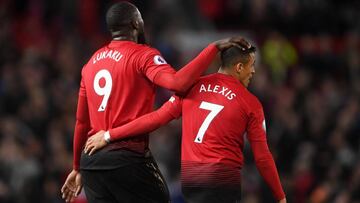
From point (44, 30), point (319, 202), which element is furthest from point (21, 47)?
point (319, 202)

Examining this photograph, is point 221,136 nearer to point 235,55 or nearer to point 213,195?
point 213,195

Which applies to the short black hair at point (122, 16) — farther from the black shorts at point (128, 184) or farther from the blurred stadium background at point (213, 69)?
the blurred stadium background at point (213, 69)

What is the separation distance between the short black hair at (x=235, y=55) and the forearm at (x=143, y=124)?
0.57 meters

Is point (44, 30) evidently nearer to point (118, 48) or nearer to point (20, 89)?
point (20, 89)

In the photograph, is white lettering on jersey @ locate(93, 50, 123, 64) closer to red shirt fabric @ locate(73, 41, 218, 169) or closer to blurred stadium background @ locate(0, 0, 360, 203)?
red shirt fabric @ locate(73, 41, 218, 169)

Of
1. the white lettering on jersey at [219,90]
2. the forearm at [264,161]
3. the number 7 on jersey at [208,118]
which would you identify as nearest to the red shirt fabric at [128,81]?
the white lettering on jersey at [219,90]

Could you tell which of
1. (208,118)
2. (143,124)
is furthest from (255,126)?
(143,124)

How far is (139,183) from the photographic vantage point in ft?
25.0

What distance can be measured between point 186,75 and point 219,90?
26cm

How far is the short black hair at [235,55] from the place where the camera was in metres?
7.48

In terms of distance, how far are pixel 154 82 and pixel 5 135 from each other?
623cm

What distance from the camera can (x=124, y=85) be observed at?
757 cm

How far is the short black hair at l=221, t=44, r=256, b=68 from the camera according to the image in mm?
7477

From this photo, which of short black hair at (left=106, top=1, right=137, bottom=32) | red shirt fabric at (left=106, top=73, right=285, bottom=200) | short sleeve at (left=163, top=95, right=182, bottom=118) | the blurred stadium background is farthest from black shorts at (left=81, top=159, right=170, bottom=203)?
the blurred stadium background
